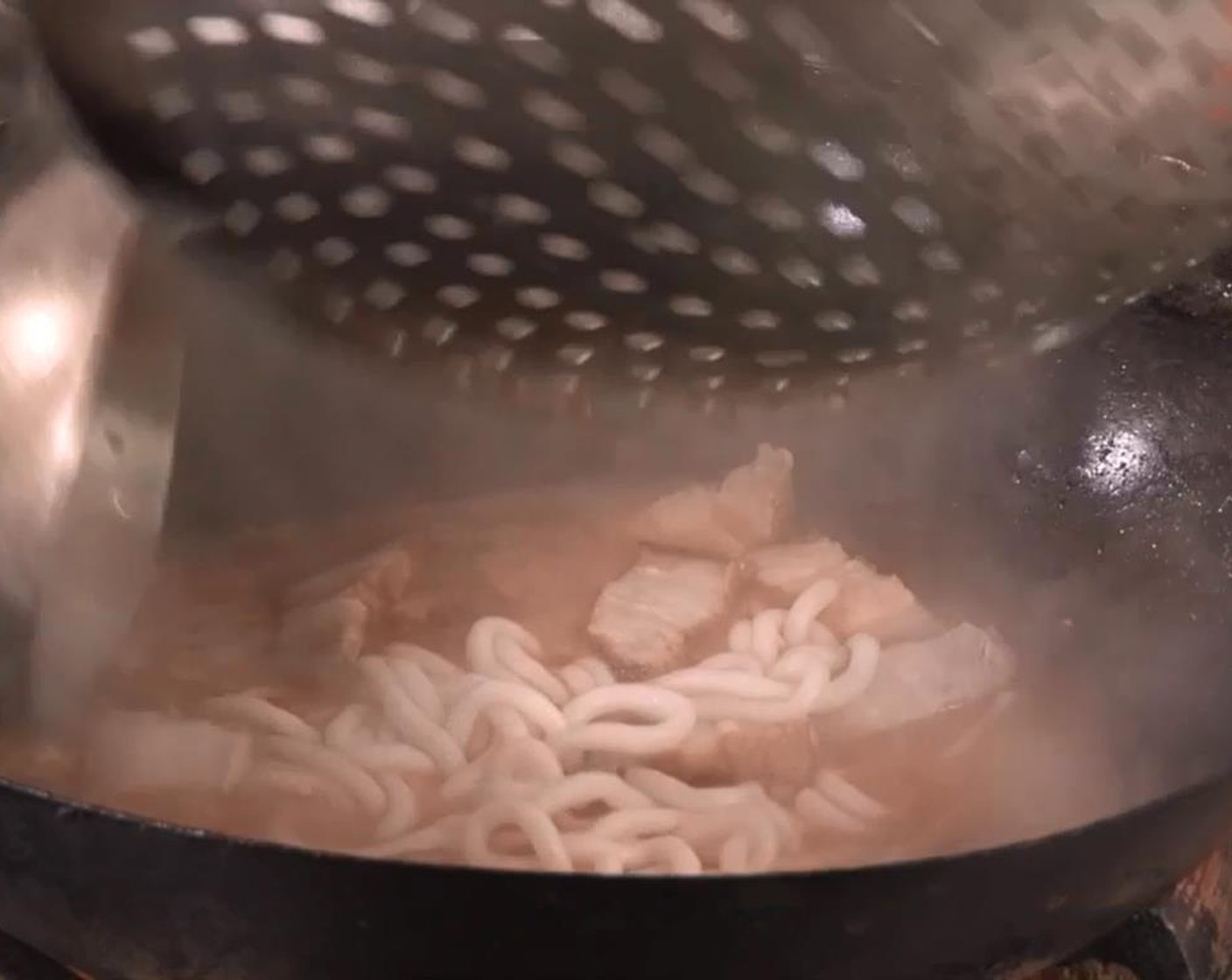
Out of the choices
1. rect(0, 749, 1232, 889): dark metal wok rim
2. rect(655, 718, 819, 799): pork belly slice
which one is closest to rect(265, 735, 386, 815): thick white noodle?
rect(655, 718, 819, 799): pork belly slice

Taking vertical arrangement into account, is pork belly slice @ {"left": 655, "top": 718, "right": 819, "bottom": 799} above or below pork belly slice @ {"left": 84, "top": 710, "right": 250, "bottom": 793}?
above

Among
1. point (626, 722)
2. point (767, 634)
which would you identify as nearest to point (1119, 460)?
point (767, 634)

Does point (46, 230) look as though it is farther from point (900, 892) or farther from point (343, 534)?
point (900, 892)

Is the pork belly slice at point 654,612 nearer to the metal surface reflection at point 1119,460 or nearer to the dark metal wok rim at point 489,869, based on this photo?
the metal surface reflection at point 1119,460

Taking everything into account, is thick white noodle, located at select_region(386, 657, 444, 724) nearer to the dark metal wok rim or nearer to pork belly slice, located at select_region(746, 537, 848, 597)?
pork belly slice, located at select_region(746, 537, 848, 597)

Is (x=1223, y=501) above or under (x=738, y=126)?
under

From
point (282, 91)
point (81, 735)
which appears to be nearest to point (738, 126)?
point (282, 91)
